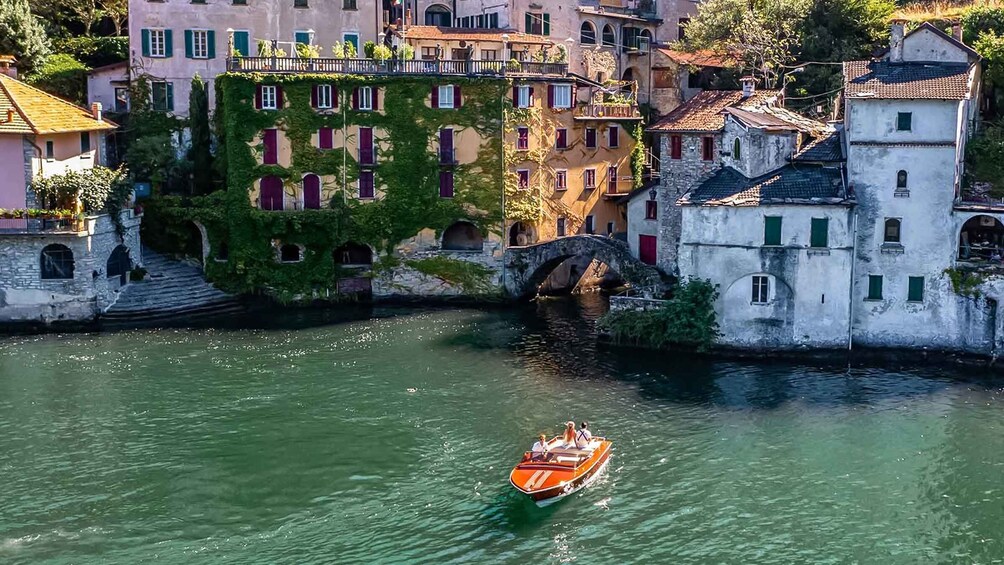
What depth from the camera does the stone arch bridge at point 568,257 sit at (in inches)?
2554

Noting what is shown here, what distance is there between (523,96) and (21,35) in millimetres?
31962

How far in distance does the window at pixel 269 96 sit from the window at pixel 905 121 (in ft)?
116

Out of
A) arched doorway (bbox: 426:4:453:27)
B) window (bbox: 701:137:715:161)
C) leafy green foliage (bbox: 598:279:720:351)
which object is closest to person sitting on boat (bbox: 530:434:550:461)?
leafy green foliage (bbox: 598:279:720:351)

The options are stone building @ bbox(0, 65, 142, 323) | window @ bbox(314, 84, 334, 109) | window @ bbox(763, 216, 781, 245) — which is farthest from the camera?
window @ bbox(314, 84, 334, 109)

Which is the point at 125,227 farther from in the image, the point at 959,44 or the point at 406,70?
the point at 959,44

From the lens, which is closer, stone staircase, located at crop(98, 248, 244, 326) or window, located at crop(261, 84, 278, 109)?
stone staircase, located at crop(98, 248, 244, 326)

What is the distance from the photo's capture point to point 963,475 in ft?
139

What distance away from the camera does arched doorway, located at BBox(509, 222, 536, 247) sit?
73.8 meters

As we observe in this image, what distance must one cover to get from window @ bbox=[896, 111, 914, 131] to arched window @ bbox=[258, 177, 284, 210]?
35600 millimetres

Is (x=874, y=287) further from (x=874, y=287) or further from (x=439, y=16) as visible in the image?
(x=439, y=16)

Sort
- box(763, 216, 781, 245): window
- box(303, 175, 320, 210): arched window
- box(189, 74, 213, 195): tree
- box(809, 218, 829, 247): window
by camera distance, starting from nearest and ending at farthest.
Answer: box(809, 218, 829, 247): window < box(763, 216, 781, 245): window < box(303, 175, 320, 210): arched window < box(189, 74, 213, 195): tree

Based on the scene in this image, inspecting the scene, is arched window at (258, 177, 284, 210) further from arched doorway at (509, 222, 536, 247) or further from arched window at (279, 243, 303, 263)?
arched doorway at (509, 222, 536, 247)

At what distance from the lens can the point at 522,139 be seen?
236 feet

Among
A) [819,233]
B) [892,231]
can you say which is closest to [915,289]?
[892,231]
